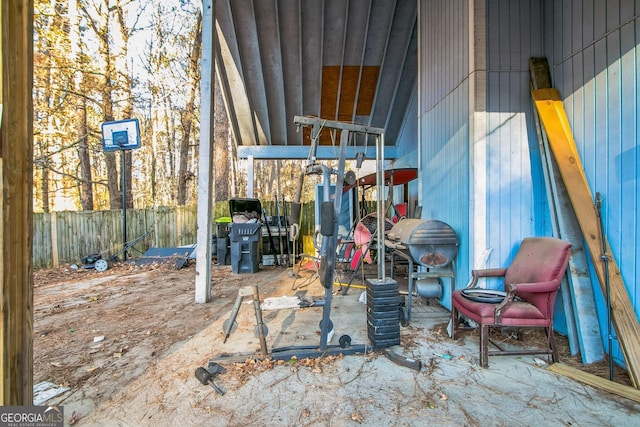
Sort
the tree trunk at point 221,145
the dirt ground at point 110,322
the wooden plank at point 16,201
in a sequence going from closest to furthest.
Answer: the wooden plank at point 16,201
the dirt ground at point 110,322
the tree trunk at point 221,145

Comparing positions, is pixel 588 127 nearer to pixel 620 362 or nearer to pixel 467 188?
pixel 467 188

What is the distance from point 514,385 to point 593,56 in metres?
2.89

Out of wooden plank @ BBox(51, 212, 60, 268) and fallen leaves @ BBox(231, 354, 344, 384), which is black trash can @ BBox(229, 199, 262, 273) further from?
wooden plank @ BBox(51, 212, 60, 268)

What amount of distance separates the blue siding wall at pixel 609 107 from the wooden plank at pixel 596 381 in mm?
477

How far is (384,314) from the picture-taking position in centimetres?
286

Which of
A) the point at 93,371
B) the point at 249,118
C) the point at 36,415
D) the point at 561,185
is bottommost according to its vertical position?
the point at 93,371

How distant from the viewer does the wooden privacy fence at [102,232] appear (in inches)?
297

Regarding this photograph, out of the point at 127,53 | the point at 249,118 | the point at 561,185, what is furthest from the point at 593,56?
the point at 127,53

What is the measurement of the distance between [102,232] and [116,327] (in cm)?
581

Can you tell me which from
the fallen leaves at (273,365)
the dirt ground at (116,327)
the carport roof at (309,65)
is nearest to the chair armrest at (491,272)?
the dirt ground at (116,327)

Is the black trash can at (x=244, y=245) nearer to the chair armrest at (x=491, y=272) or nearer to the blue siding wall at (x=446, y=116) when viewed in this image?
the blue siding wall at (x=446, y=116)

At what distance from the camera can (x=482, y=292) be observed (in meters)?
2.92

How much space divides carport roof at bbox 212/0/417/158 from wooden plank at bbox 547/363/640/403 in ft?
20.5

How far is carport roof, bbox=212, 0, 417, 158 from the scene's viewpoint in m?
6.09
